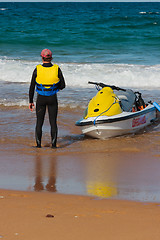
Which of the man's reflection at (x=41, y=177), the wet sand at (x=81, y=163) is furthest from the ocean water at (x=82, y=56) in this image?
the man's reflection at (x=41, y=177)

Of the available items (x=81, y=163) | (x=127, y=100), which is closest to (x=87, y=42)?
(x=127, y=100)

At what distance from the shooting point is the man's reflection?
4582mm

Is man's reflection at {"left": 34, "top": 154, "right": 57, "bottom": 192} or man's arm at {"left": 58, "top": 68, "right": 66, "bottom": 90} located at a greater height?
man's arm at {"left": 58, "top": 68, "right": 66, "bottom": 90}

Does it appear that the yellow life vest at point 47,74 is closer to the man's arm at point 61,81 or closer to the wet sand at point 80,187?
the man's arm at point 61,81

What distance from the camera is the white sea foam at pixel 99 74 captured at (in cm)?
1345

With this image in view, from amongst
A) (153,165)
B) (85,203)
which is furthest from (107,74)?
(85,203)

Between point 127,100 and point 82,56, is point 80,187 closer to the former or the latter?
point 127,100

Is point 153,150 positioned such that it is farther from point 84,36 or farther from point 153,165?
point 84,36

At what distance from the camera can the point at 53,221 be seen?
3.66 meters

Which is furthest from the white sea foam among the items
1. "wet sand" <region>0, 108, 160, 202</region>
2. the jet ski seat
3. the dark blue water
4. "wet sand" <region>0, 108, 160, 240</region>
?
"wet sand" <region>0, 108, 160, 240</region>

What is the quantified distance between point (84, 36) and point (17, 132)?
803 inches

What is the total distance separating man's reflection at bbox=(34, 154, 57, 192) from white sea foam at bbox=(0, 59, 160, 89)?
7.19m

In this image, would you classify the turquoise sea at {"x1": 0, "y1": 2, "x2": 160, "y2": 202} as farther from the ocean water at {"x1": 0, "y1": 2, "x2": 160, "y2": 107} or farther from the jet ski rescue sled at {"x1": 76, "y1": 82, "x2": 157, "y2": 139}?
the jet ski rescue sled at {"x1": 76, "y1": 82, "x2": 157, "y2": 139}

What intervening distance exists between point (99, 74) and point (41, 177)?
32.6 ft
